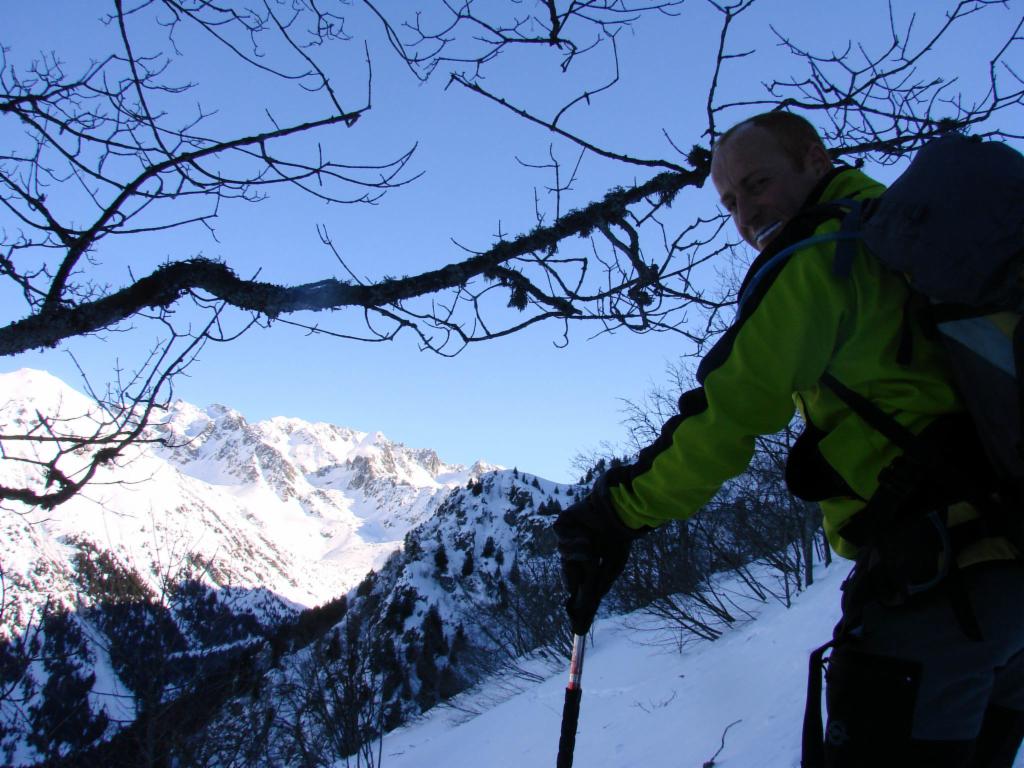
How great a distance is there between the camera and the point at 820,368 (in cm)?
97

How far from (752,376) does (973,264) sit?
34cm

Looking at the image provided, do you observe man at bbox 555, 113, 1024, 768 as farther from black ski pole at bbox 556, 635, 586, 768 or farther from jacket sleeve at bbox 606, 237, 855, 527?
black ski pole at bbox 556, 635, 586, 768

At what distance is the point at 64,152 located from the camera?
2105 mm

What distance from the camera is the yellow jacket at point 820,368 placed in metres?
0.94

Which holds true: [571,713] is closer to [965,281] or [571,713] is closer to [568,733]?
[568,733]

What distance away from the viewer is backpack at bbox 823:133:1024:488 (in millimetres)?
853

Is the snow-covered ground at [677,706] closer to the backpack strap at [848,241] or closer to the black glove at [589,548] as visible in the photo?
the black glove at [589,548]

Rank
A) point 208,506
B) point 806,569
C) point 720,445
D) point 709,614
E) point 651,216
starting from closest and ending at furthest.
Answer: point 720,445 → point 651,216 → point 806,569 → point 709,614 → point 208,506

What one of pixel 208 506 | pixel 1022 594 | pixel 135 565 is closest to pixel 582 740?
pixel 1022 594

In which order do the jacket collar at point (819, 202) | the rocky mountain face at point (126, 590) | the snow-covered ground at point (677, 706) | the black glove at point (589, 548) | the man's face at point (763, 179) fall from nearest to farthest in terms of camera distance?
the jacket collar at point (819, 202) → the man's face at point (763, 179) → the black glove at point (589, 548) → the snow-covered ground at point (677, 706) → the rocky mountain face at point (126, 590)

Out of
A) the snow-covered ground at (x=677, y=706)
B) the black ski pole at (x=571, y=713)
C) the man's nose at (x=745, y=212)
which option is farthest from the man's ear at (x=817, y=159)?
the snow-covered ground at (x=677, y=706)

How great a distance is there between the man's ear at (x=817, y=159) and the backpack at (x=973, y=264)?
0.34 meters

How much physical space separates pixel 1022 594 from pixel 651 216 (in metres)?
1.75

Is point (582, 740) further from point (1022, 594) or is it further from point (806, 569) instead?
point (1022, 594)
